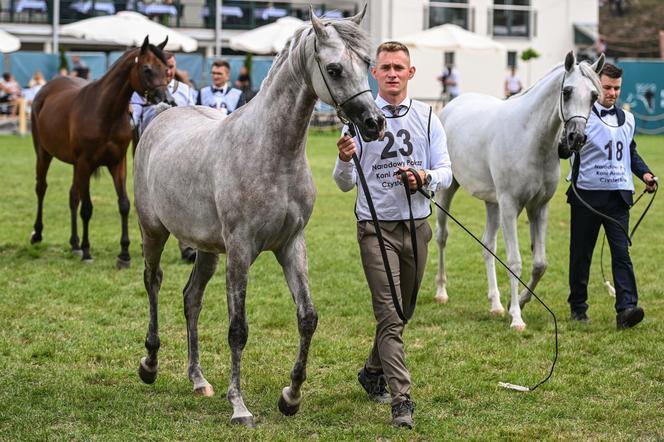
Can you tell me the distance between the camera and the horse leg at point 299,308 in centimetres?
559

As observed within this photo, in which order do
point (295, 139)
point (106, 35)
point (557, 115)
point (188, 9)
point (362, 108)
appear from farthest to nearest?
point (188, 9)
point (106, 35)
point (557, 115)
point (295, 139)
point (362, 108)

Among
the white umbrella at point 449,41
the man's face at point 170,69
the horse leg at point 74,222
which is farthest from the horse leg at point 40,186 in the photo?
the white umbrella at point 449,41

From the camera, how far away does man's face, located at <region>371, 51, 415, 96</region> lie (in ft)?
18.5

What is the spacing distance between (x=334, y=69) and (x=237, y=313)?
1.52 metres

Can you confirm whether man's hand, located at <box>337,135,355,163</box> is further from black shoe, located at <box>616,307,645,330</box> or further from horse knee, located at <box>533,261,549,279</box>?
black shoe, located at <box>616,307,645,330</box>

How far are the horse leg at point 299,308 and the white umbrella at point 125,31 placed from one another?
2344cm

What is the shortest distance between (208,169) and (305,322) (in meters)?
1.05

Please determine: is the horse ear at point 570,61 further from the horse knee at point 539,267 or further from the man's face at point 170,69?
the man's face at point 170,69

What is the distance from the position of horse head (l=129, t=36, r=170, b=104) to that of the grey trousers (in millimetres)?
5174

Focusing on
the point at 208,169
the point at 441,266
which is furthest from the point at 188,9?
the point at 208,169

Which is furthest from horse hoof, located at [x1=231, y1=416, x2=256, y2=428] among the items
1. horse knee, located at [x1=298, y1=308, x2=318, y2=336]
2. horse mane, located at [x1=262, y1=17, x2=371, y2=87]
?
horse mane, located at [x1=262, y1=17, x2=371, y2=87]

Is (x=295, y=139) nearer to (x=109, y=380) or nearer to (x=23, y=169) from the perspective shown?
(x=109, y=380)

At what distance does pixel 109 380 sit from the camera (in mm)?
6551

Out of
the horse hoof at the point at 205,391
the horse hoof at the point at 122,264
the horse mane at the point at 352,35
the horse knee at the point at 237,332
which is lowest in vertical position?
the horse hoof at the point at 122,264
